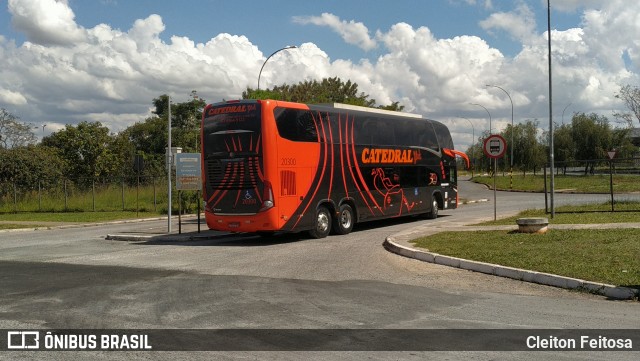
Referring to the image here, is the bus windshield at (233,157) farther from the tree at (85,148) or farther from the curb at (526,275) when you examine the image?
the tree at (85,148)

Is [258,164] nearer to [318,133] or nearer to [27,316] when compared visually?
[318,133]

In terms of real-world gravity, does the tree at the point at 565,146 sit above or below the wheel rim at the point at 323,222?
above

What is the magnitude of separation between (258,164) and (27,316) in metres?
9.63

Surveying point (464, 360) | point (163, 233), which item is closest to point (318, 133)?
point (163, 233)

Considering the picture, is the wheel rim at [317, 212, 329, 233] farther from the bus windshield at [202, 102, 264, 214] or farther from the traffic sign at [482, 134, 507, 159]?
the traffic sign at [482, 134, 507, 159]

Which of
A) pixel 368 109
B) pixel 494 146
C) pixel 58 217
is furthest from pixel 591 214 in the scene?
pixel 58 217

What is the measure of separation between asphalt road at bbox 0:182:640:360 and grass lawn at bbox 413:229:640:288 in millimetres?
862

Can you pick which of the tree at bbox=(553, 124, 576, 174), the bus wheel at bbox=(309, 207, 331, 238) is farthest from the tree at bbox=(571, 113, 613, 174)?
the bus wheel at bbox=(309, 207, 331, 238)

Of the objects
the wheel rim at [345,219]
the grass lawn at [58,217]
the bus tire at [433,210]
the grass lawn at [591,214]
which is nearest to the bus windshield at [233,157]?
the wheel rim at [345,219]

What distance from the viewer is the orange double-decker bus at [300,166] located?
56.5 feet

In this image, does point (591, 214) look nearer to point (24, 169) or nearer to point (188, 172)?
point (188, 172)

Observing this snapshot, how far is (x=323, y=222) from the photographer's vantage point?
19.4m

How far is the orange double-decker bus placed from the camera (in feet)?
56.5

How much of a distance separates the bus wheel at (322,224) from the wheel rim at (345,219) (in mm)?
633
